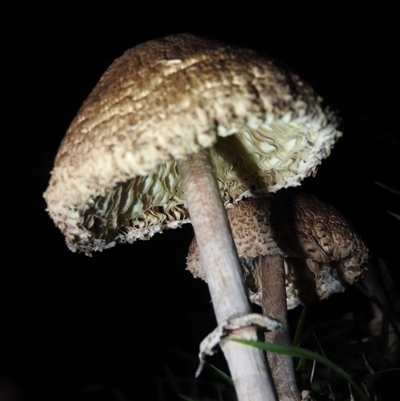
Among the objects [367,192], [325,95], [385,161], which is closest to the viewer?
[325,95]

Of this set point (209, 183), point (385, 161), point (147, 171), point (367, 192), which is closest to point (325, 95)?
Result: point (209, 183)

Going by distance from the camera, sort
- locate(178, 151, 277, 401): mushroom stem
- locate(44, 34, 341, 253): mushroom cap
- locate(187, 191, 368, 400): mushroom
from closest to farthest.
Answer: locate(44, 34, 341, 253): mushroom cap < locate(178, 151, 277, 401): mushroom stem < locate(187, 191, 368, 400): mushroom

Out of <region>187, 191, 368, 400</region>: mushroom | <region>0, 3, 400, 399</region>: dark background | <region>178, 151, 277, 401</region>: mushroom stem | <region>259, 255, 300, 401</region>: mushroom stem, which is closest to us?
<region>178, 151, 277, 401</region>: mushroom stem

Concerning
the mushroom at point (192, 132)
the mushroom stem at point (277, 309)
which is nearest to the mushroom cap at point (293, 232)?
the mushroom stem at point (277, 309)

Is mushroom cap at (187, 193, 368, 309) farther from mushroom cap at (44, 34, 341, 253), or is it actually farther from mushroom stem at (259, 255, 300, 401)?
mushroom cap at (44, 34, 341, 253)

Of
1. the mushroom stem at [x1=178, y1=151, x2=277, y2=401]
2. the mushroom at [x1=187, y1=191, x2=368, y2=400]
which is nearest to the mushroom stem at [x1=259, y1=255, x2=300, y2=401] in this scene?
the mushroom at [x1=187, y1=191, x2=368, y2=400]

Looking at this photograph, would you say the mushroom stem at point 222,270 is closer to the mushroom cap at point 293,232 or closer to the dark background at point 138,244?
the mushroom cap at point 293,232

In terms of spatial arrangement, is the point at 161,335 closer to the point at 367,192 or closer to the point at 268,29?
the point at 367,192
